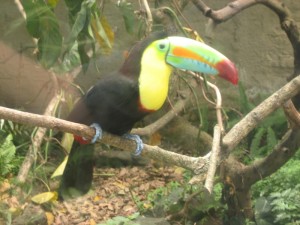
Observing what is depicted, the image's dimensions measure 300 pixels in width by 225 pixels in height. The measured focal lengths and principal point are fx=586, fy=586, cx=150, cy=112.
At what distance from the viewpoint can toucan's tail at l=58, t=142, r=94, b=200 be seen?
1.81 metres

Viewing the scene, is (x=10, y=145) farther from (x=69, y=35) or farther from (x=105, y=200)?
(x=69, y=35)

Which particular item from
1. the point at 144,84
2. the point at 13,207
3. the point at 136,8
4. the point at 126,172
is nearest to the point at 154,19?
the point at 136,8

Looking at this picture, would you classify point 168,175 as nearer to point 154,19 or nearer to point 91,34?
point 154,19

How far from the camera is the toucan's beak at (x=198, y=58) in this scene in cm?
155

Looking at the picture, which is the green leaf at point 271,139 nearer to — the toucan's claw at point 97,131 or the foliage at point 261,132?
the foliage at point 261,132

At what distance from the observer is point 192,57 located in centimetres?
157

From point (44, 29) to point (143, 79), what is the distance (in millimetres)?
441

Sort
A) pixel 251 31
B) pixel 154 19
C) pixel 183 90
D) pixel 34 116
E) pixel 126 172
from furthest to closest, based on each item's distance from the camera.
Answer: pixel 251 31 → pixel 126 172 → pixel 183 90 → pixel 154 19 → pixel 34 116

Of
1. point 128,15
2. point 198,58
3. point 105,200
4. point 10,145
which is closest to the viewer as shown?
point 198,58

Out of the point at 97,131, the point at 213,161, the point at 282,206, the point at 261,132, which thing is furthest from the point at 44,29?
the point at 261,132

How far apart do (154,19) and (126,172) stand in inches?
29.6

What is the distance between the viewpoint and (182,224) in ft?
7.21

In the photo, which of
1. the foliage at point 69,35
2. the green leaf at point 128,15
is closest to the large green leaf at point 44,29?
the foliage at point 69,35

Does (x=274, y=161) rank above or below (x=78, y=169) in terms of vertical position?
below
